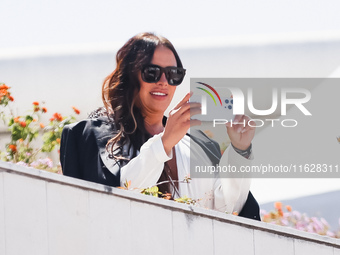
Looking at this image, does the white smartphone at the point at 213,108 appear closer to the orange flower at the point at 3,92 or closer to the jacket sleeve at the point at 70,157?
the jacket sleeve at the point at 70,157

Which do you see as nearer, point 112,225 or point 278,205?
point 112,225

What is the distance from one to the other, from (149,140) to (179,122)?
26 cm

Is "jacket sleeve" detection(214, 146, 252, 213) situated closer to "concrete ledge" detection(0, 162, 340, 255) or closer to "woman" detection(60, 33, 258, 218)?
"woman" detection(60, 33, 258, 218)

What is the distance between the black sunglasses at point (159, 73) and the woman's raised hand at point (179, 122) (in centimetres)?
22

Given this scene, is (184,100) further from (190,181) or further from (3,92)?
(3,92)

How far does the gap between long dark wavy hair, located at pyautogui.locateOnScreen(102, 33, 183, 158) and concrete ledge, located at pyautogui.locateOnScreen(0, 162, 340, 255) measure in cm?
180

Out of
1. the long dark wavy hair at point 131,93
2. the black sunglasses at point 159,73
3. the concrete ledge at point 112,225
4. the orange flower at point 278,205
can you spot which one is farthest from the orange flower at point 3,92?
the concrete ledge at point 112,225

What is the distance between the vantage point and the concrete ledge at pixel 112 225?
338 cm

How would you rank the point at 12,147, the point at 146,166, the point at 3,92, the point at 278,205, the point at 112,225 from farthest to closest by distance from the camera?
1. the point at 3,92
2. the point at 12,147
3. the point at 278,205
4. the point at 146,166
5. the point at 112,225

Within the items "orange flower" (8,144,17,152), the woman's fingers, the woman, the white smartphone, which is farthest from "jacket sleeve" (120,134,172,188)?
"orange flower" (8,144,17,152)

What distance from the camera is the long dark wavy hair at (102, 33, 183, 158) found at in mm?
5336

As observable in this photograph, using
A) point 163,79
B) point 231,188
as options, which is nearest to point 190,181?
point 231,188

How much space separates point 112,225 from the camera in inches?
135

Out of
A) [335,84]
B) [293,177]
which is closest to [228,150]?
[293,177]
